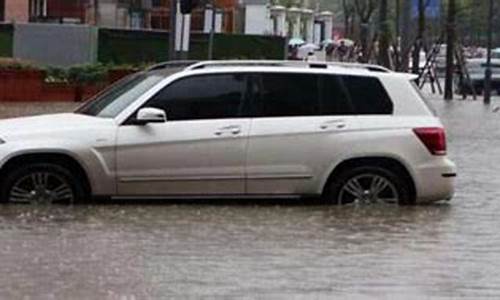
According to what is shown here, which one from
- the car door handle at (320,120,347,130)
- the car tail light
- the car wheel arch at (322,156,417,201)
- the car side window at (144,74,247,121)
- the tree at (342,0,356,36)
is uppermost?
the tree at (342,0,356,36)

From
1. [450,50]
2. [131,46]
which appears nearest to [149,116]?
[131,46]

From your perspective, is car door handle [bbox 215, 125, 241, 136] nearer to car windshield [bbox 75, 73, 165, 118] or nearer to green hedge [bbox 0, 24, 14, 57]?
car windshield [bbox 75, 73, 165, 118]

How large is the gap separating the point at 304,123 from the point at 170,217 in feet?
5.87

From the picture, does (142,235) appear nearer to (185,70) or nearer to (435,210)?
(185,70)

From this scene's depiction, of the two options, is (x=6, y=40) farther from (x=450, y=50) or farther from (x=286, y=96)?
(x=286, y=96)

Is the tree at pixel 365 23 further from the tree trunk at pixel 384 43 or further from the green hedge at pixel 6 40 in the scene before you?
the green hedge at pixel 6 40

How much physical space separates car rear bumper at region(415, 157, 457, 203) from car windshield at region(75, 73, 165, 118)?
2.82m

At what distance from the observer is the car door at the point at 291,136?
44.5ft

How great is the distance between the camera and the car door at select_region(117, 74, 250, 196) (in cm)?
1338

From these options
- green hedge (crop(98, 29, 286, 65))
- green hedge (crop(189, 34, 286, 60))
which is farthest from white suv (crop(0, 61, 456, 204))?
green hedge (crop(189, 34, 286, 60))

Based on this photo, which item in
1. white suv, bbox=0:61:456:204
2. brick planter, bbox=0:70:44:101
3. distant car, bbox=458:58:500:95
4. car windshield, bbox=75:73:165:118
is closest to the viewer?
white suv, bbox=0:61:456:204

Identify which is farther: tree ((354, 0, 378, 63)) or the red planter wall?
tree ((354, 0, 378, 63))

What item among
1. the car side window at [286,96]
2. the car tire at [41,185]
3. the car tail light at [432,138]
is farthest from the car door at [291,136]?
the car tire at [41,185]

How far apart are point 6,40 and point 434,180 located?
24.0 metres
